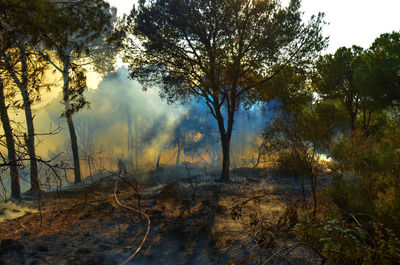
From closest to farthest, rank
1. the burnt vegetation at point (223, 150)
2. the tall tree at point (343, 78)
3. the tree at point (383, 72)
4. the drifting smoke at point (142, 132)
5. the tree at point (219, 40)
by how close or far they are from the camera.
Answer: the burnt vegetation at point (223, 150), the tree at point (219, 40), the tree at point (383, 72), the tall tree at point (343, 78), the drifting smoke at point (142, 132)

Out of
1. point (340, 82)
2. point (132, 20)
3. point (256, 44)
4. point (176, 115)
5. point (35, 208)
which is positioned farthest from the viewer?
point (176, 115)

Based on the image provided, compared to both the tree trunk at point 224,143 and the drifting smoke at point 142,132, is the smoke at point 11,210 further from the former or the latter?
the drifting smoke at point 142,132

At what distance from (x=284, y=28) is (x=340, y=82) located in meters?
10.4

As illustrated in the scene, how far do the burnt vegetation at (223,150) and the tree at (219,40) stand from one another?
70 millimetres

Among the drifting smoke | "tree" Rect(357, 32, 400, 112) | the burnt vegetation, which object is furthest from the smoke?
the drifting smoke

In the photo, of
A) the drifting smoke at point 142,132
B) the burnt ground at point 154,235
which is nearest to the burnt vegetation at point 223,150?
the burnt ground at point 154,235

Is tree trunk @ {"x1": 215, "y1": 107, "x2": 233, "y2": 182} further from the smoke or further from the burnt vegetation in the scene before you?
the smoke

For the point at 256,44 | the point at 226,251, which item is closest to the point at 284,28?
the point at 256,44

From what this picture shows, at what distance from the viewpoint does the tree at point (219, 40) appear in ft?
46.3

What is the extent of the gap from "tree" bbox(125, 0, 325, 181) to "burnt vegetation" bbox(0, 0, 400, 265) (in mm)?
70

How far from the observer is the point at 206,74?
15.6m

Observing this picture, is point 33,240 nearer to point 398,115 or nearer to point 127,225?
point 127,225

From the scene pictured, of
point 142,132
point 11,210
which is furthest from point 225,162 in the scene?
point 142,132

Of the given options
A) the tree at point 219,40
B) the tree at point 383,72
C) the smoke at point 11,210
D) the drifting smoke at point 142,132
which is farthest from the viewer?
the drifting smoke at point 142,132
